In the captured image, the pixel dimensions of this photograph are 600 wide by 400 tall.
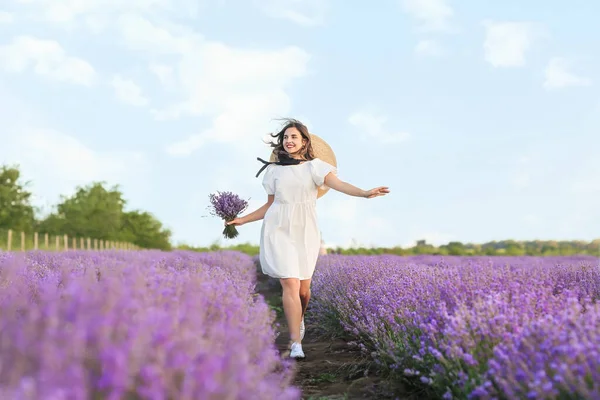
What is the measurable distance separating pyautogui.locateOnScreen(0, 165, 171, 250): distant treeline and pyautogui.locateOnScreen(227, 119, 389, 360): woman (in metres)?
24.3

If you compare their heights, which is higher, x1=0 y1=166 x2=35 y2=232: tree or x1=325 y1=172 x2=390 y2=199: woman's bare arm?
x1=0 y1=166 x2=35 y2=232: tree

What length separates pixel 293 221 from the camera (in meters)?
4.68

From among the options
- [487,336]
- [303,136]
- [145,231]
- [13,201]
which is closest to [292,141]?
[303,136]

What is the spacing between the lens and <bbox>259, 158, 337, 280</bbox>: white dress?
4.62 meters

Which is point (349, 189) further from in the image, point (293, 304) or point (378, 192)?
point (293, 304)

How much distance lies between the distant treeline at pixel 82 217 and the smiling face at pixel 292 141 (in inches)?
956

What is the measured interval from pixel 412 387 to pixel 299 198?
1.86 meters

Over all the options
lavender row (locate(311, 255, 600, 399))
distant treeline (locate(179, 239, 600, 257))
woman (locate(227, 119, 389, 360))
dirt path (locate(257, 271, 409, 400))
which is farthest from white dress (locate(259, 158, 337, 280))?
distant treeline (locate(179, 239, 600, 257))

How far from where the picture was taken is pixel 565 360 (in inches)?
83.9

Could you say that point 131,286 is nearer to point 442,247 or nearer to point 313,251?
point 313,251

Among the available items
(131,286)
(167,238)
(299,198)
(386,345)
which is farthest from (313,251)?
(167,238)

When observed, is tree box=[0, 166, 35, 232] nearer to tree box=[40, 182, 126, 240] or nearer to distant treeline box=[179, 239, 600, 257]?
tree box=[40, 182, 126, 240]

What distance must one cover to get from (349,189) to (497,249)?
68.1ft

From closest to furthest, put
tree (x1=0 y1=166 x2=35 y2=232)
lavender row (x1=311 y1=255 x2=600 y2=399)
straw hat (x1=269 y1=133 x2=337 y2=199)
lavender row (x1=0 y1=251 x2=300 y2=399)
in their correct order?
lavender row (x1=0 y1=251 x2=300 y2=399) < lavender row (x1=311 y1=255 x2=600 y2=399) < straw hat (x1=269 y1=133 x2=337 y2=199) < tree (x1=0 y1=166 x2=35 y2=232)
